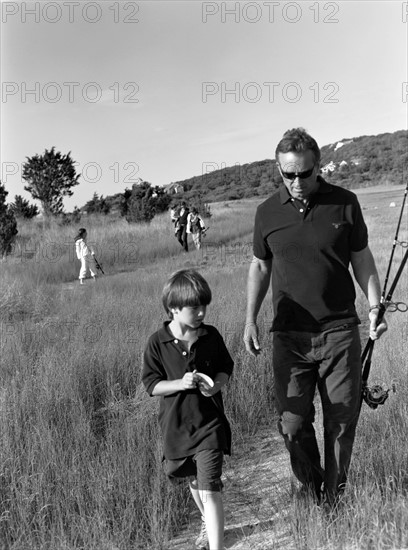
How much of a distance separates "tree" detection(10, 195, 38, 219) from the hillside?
20259 millimetres

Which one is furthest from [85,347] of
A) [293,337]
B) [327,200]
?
[327,200]

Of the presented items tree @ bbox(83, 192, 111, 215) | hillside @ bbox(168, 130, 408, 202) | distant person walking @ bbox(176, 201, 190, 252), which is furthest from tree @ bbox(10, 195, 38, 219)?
hillside @ bbox(168, 130, 408, 202)

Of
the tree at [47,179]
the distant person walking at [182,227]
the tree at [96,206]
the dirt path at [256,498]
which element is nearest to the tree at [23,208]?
the tree at [47,179]

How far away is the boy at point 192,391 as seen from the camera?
2625 mm

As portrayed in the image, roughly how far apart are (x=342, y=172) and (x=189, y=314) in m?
61.5

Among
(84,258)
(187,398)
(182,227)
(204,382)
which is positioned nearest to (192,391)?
(187,398)

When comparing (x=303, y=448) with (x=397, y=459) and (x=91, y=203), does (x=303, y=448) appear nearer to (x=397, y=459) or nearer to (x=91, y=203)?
(x=397, y=459)

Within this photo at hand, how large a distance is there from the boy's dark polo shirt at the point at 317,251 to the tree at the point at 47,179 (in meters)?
30.8

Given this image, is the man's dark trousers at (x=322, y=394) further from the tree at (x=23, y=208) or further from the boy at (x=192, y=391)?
the tree at (x=23, y=208)

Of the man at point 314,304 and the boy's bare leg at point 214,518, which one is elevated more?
the man at point 314,304

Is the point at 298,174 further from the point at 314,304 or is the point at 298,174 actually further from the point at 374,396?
the point at 374,396

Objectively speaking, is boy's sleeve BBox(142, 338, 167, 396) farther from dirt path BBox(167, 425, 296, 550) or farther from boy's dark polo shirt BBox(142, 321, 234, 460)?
dirt path BBox(167, 425, 296, 550)

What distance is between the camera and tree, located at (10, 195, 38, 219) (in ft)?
100

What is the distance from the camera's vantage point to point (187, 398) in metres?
2.71
